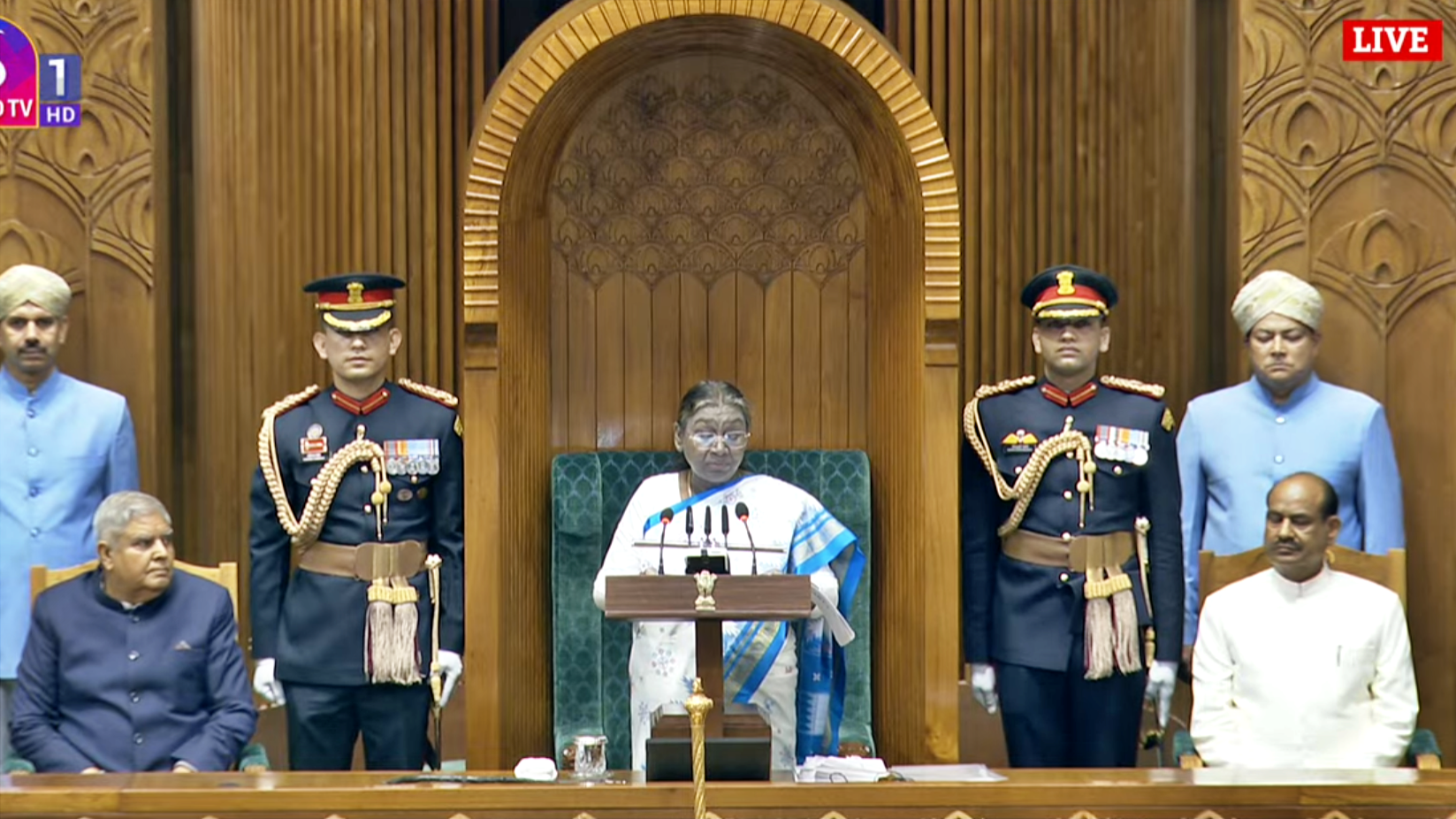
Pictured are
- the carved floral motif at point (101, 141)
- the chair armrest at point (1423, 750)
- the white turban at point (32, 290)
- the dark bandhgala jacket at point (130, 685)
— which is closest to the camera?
the dark bandhgala jacket at point (130, 685)

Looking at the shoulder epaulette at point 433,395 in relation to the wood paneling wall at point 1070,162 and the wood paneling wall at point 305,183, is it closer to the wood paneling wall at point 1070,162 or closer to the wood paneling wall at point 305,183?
the wood paneling wall at point 305,183

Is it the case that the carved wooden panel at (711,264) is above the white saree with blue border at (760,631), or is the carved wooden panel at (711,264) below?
above

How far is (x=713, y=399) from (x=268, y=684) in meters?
1.37

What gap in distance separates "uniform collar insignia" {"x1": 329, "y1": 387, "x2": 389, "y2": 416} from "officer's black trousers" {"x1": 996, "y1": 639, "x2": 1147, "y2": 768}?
1771 millimetres

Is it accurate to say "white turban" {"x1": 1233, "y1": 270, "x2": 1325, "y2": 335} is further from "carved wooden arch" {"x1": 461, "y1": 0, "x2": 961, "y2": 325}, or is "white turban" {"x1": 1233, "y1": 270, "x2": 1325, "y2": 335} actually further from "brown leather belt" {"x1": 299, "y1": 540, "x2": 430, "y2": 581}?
"brown leather belt" {"x1": 299, "y1": 540, "x2": 430, "y2": 581}

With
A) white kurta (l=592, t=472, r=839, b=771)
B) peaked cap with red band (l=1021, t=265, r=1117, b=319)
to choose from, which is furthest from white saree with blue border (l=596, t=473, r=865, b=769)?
peaked cap with red band (l=1021, t=265, r=1117, b=319)

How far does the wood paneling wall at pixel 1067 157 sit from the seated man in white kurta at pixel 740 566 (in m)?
1.26

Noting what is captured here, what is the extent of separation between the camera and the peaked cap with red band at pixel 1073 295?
6.14 meters

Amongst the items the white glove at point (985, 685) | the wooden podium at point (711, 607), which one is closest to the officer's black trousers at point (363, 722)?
the wooden podium at point (711, 607)

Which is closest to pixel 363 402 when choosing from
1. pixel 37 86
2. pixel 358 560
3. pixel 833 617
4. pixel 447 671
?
pixel 358 560

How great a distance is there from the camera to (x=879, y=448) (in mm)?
6496

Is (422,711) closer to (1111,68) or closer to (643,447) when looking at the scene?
(643,447)

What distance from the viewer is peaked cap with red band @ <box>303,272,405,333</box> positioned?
6164 mm

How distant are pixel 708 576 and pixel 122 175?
275 cm
